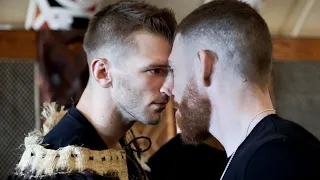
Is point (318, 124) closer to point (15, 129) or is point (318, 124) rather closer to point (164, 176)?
point (164, 176)

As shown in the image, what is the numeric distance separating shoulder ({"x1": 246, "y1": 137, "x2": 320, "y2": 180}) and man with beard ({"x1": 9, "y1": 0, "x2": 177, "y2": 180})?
1.60 feet

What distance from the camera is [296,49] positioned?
6.68ft

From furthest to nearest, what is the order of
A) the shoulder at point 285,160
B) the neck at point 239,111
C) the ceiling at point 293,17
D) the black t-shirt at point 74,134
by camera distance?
the ceiling at point 293,17 < the black t-shirt at point 74,134 < the neck at point 239,111 < the shoulder at point 285,160

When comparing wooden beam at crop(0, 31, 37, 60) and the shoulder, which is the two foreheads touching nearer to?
the shoulder

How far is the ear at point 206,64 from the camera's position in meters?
0.86

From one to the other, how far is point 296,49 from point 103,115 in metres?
1.17

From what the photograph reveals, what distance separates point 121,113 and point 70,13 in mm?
595

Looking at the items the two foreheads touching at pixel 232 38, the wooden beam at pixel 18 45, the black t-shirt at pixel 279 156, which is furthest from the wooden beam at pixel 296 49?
the black t-shirt at pixel 279 156

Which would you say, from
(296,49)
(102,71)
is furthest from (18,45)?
(296,49)

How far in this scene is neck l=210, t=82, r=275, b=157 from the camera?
0.81 metres

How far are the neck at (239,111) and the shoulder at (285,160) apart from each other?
0.11 meters

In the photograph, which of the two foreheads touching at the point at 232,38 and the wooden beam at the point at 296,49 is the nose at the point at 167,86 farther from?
the wooden beam at the point at 296,49

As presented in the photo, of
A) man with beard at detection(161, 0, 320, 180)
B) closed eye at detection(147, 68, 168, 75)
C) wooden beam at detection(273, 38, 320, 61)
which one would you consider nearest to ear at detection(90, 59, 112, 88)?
closed eye at detection(147, 68, 168, 75)

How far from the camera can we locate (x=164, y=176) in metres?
1.53
